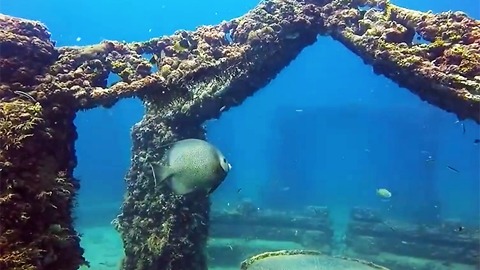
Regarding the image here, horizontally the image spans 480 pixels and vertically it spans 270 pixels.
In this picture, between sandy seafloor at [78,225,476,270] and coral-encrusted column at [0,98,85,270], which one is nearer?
coral-encrusted column at [0,98,85,270]

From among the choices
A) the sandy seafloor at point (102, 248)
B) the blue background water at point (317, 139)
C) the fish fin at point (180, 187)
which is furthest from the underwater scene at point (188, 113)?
the blue background water at point (317, 139)

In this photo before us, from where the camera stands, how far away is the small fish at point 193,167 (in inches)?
185

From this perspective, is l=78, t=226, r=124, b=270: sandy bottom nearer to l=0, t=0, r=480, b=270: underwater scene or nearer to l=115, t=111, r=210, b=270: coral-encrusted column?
l=0, t=0, r=480, b=270: underwater scene

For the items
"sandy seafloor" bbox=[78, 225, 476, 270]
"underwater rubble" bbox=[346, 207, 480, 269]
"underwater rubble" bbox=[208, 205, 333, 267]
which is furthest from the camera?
"underwater rubble" bbox=[208, 205, 333, 267]

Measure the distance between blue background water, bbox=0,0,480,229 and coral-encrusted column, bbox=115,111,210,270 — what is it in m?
20.7

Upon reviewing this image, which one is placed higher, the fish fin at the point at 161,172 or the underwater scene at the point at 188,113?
the underwater scene at the point at 188,113

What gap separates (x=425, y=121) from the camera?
5250 centimetres

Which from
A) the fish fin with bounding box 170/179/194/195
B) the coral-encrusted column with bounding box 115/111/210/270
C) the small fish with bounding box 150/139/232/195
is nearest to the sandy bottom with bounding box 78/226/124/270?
the coral-encrusted column with bounding box 115/111/210/270

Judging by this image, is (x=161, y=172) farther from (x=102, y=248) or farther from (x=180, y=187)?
(x=102, y=248)

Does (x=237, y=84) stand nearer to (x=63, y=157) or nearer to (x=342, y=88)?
(x=63, y=157)

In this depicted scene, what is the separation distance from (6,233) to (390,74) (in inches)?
217

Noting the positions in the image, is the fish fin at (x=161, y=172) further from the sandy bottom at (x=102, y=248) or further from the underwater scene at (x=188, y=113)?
the sandy bottom at (x=102, y=248)

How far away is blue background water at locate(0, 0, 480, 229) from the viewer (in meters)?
35.7

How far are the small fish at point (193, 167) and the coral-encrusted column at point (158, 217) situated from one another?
191 cm
